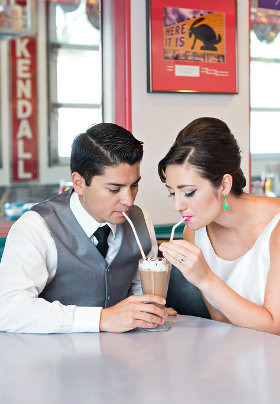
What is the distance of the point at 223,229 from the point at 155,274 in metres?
0.59

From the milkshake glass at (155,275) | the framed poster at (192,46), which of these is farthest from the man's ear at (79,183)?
the framed poster at (192,46)

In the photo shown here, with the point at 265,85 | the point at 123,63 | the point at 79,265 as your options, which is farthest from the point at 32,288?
the point at 265,85

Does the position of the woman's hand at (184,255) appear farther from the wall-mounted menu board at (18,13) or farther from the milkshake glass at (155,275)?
the wall-mounted menu board at (18,13)

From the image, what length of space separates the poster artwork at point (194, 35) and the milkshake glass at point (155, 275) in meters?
1.65

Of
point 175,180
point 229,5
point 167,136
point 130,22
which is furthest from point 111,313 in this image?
point 229,5

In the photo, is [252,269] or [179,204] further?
[252,269]

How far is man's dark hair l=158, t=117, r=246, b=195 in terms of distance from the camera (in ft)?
6.15

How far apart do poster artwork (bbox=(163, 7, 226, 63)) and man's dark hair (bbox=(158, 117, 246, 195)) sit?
3.81ft

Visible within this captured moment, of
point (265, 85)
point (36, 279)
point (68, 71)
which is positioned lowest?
point (36, 279)

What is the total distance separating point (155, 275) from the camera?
1621mm

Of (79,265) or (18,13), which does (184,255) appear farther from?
(18,13)

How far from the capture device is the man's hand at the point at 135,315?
1589mm

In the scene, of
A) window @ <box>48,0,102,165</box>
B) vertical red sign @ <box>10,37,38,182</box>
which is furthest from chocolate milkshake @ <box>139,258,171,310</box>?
vertical red sign @ <box>10,37,38,182</box>

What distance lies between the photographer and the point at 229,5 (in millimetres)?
3143
